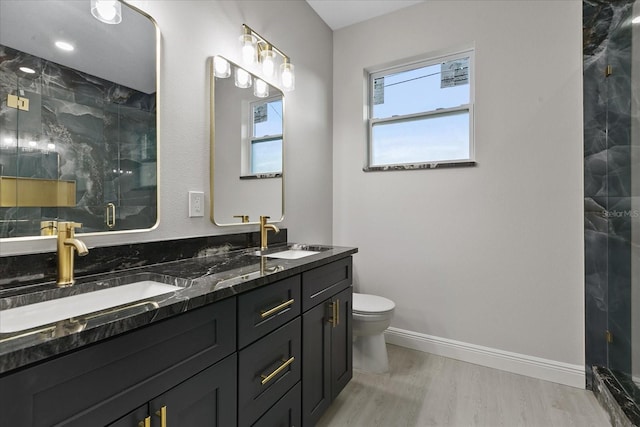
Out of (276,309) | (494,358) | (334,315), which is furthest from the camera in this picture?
(494,358)

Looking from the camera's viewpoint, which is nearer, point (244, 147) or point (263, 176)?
point (244, 147)

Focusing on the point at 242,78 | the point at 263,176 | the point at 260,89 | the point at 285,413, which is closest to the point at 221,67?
the point at 242,78

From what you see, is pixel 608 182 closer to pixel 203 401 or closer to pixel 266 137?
pixel 266 137

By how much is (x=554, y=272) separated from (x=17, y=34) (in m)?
2.90

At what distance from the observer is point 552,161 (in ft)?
6.69

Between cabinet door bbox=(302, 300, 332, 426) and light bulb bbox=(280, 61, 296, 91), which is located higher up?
light bulb bbox=(280, 61, 296, 91)

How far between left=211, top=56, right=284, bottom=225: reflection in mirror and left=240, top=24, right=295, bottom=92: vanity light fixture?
0.25 ft

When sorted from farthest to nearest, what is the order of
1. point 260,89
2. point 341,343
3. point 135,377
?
point 260,89 < point 341,343 < point 135,377

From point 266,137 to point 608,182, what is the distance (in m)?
2.11

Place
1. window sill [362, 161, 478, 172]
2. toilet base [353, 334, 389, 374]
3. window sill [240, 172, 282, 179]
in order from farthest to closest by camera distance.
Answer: window sill [362, 161, 478, 172] < toilet base [353, 334, 389, 374] < window sill [240, 172, 282, 179]

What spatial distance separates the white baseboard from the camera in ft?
6.58

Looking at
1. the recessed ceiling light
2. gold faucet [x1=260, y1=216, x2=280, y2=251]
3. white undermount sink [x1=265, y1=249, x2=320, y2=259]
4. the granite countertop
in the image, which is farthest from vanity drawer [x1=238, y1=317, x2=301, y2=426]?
the recessed ceiling light

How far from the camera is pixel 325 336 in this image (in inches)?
60.8

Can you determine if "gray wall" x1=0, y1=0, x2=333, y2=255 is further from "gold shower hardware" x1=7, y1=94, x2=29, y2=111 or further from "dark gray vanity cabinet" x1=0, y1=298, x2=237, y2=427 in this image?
"dark gray vanity cabinet" x1=0, y1=298, x2=237, y2=427
